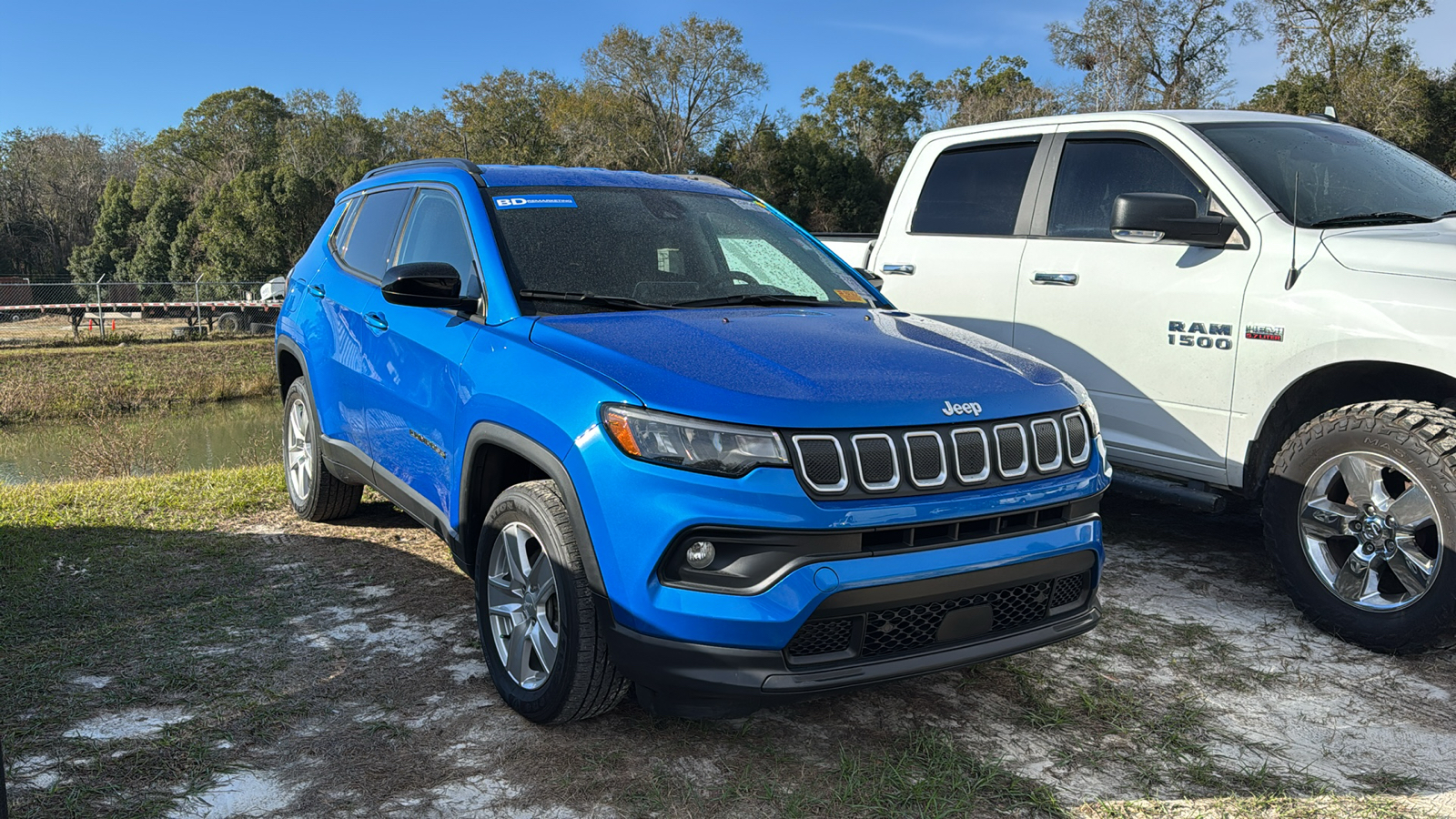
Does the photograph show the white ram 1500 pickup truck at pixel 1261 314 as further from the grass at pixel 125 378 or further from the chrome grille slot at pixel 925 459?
the grass at pixel 125 378

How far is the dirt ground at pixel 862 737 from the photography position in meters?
2.92

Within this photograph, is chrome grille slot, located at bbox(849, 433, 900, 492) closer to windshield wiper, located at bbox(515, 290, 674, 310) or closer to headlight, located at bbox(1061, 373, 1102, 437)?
headlight, located at bbox(1061, 373, 1102, 437)

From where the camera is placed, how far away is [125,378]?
100ft

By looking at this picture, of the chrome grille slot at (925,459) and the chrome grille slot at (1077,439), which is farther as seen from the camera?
the chrome grille slot at (1077,439)

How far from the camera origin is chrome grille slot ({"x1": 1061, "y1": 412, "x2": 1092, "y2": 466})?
3.17 m

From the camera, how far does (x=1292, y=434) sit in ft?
14.1

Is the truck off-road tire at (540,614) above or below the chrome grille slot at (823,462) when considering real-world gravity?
below

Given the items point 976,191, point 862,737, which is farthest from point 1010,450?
point 976,191

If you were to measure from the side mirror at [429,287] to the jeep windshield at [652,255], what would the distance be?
8.1 inches

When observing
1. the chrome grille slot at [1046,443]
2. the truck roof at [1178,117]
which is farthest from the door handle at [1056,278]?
the chrome grille slot at [1046,443]

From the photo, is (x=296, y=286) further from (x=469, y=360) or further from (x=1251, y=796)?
(x=1251, y=796)

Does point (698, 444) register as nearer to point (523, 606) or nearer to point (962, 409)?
point (962, 409)

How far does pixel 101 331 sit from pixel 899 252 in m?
36.1

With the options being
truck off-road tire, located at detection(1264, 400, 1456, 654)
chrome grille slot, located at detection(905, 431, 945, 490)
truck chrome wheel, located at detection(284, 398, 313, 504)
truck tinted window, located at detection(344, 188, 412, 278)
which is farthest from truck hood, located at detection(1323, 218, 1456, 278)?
truck chrome wheel, located at detection(284, 398, 313, 504)
